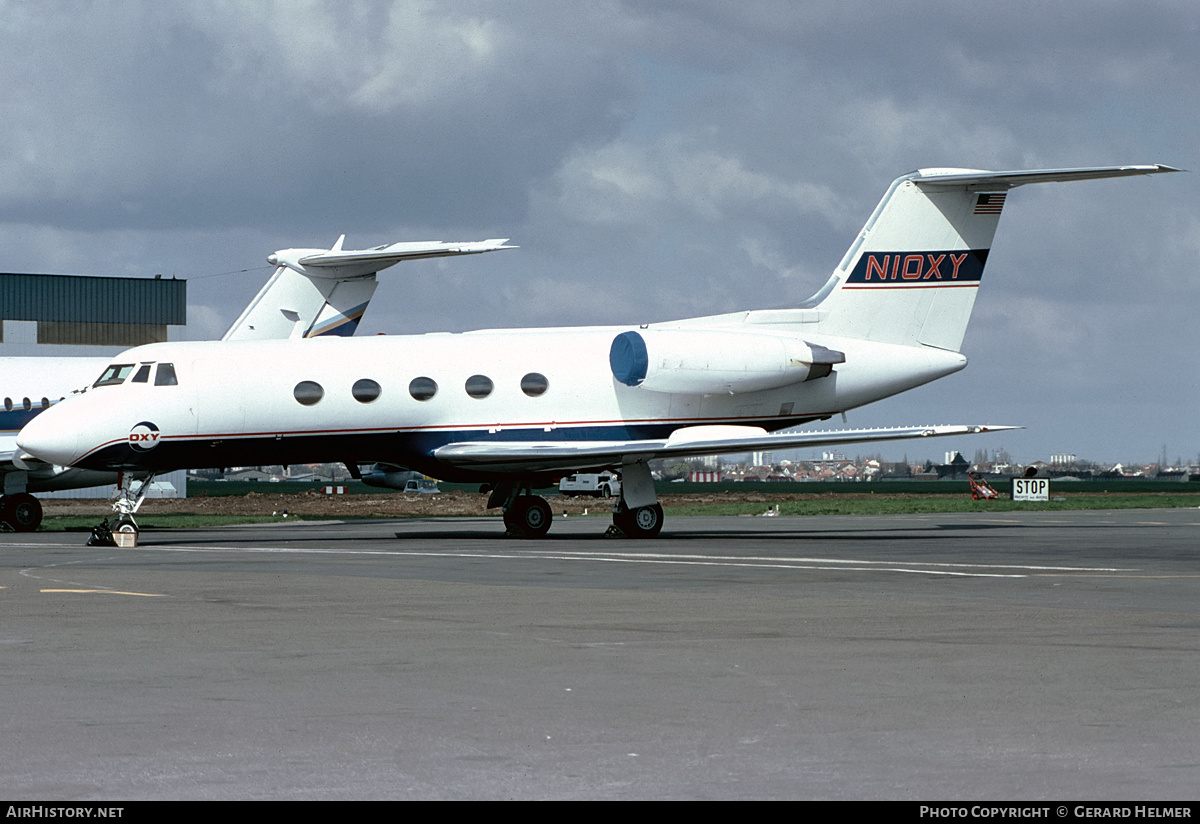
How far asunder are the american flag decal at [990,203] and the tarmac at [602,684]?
13.8 meters

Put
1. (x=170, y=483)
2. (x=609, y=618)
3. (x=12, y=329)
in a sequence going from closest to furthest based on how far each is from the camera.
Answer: (x=609, y=618) < (x=12, y=329) < (x=170, y=483)

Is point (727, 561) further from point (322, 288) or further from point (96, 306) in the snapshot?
point (96, 306)

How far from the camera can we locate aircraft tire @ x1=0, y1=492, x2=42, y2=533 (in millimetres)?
36625

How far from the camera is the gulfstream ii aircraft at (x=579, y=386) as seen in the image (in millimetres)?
27828

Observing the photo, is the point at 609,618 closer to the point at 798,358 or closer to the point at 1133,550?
the point at 1133,550

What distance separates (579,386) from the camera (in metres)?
29.9

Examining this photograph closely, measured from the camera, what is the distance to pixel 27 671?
387 inches

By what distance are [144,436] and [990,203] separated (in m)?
17.7

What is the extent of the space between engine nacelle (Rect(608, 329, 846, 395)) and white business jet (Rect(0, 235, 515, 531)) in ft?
21.8

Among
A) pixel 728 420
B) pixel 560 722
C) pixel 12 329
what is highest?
pixel 12 329

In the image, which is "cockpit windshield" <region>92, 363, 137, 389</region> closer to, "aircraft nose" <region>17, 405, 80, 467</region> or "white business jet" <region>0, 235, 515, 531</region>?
"aircraft nose" <region>17, 405, 80, 467</region>

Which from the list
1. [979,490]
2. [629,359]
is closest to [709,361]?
[629,359]

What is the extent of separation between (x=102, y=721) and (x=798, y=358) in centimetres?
2352
